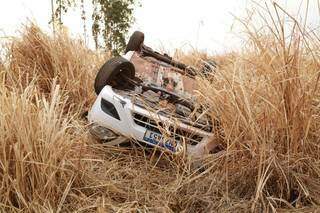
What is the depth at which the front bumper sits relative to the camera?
4156mm

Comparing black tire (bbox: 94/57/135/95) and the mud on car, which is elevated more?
black tire (bbox: 94/57/135/95)

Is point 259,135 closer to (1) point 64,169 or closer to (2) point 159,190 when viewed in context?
(2) point 159,190

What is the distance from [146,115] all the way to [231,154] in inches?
37.7

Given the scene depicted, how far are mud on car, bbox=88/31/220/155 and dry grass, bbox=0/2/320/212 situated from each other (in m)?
0.33

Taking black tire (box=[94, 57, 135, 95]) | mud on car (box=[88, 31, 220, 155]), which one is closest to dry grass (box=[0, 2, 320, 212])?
mud on car (box=[88, 31, 220, 155])

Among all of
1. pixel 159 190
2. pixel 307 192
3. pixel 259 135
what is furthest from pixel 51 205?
pixel 307 192

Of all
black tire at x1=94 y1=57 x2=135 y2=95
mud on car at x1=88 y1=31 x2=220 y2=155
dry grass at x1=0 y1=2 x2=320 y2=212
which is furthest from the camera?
black tire at x1=94 y1=57 x2=135 y2=95

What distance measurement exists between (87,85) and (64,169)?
311 centimetres

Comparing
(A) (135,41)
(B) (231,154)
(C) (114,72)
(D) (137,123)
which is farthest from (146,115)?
(A) (135,41)

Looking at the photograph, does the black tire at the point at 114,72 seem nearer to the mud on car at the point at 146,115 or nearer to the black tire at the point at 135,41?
the mud on car at the point at 146,115

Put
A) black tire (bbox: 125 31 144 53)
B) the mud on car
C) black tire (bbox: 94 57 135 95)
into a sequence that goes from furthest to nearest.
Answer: black tire (bbox: 125 31 144 53) → black tire (bbox: 94 57 135 95) → the mud on car

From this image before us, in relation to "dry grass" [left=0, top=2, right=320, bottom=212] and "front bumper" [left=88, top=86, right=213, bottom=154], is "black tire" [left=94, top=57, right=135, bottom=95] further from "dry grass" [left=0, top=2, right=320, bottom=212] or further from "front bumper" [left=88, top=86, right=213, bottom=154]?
"dry grass" [left=0, top=2, right=320, bottom=212]

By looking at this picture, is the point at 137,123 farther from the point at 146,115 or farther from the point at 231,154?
the point at 231,154

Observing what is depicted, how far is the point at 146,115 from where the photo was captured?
434 centimetres
